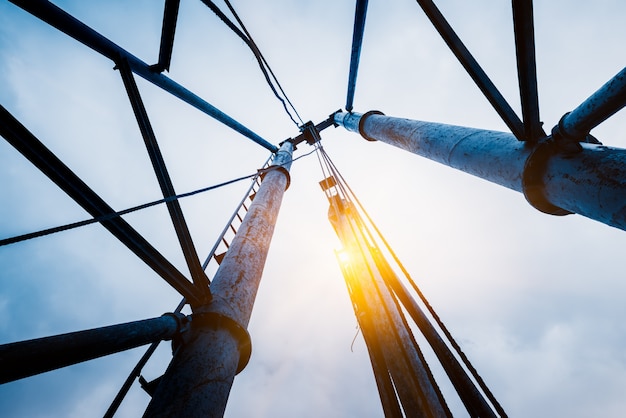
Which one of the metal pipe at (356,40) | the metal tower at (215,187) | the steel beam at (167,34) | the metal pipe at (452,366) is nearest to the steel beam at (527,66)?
the metal tower at (215,187)

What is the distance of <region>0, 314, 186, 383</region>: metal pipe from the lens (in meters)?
1.27

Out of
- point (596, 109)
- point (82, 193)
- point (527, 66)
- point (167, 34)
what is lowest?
point (596, 109)

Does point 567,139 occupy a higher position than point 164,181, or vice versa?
point 164,181

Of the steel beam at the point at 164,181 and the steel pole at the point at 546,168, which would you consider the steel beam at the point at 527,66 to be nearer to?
the steel pole at the point at 546,168

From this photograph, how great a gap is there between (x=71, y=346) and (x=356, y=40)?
629cm

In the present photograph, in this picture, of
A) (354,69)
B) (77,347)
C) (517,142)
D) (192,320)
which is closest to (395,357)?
(192,320)

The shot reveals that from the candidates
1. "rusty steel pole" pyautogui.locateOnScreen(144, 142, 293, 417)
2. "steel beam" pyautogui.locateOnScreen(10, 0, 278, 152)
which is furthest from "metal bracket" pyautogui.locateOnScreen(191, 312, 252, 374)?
"steel beam" pyautogui.locateOnScreen(10, 0, 278, 152)

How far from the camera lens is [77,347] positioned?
4.87 ft

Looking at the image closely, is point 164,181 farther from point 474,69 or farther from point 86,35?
point 474,69

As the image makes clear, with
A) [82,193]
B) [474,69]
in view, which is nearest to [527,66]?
[474,69]

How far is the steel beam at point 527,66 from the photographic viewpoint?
6.86 feet

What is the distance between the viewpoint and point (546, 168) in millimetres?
2330

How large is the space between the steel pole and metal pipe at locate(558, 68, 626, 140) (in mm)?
162

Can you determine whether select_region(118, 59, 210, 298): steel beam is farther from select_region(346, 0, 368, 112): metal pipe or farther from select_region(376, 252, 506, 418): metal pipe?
select_region(346, 0, 368, 112): metal pipe
